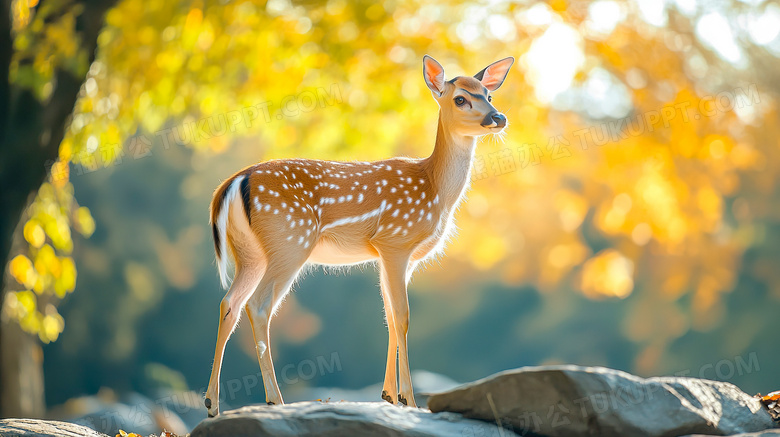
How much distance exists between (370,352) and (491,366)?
13.2 feet

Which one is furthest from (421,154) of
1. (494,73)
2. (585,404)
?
(585,404)

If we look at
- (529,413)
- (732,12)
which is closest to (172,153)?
(732,12)

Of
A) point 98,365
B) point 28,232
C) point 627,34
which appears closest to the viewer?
point 28,232

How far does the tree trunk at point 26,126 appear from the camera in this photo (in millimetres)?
6875

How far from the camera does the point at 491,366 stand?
22953 millimetres

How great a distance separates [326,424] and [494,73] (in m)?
2.61

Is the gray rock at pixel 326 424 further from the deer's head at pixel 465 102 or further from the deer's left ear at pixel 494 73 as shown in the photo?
the deer's left ear at pixel 494 73

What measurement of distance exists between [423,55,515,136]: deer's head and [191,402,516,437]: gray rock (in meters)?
1.81

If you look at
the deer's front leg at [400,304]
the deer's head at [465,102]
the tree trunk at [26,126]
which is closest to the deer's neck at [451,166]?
the deer's head at [465,102]

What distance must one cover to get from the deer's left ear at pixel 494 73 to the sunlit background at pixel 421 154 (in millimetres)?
1077

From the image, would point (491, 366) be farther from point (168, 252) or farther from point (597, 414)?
point (597, 414)

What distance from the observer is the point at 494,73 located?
199 inches

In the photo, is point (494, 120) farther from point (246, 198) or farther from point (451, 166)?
point (246, 198)

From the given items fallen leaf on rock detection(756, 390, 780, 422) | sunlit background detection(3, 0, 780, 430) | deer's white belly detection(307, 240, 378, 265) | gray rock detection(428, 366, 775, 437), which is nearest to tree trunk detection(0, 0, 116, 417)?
sunlit background detection(3, 0, 780, 430)
